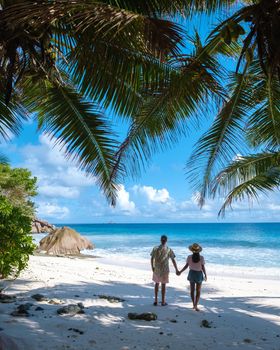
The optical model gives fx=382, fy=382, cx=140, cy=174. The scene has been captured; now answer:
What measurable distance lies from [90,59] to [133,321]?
4.17 meters

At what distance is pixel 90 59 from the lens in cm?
418

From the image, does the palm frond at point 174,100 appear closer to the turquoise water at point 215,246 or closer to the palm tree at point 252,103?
the palm tree at point 252,103

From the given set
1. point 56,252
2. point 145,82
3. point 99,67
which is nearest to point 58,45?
point 99,67

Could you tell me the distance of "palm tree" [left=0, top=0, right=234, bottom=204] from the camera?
3.21 m

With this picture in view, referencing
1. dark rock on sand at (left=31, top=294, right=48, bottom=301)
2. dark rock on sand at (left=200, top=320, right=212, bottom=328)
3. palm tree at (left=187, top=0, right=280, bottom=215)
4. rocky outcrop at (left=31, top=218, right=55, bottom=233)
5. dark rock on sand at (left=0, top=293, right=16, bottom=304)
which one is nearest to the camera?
palm tree at (left=187, top=0, right=280, bottom=215)

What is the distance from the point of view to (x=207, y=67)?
3.95 meters

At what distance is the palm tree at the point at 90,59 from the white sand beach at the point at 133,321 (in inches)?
77.6

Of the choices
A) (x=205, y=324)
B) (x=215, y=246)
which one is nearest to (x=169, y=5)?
(x=205, y=324)

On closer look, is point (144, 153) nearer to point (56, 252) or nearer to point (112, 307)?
point (112, 307)

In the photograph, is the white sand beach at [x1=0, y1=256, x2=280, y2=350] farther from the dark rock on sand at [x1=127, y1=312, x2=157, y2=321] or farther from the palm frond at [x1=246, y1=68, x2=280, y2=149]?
the palm frond at [x1=246, y1=68, x2=280, y2=149]

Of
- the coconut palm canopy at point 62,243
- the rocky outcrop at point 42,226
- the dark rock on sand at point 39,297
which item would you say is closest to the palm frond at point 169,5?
the dark rock on sand at point 39,297

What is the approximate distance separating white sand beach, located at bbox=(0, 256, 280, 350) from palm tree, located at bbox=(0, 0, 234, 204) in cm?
197

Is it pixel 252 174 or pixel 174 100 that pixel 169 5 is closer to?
pixel 174 100

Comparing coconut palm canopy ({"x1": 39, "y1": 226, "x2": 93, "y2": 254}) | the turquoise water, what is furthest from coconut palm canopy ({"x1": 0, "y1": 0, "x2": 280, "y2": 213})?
the turquoise water
